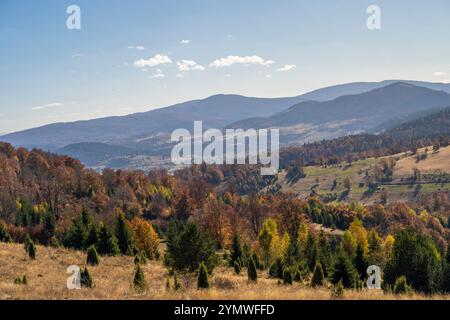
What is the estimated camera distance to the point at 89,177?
416 ft

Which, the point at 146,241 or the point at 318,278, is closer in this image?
the point at 318,278

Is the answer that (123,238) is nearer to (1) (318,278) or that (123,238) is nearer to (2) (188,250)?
(2) (188,250)

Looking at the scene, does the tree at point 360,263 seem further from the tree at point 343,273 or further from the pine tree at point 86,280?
the pine tree at point 86,280

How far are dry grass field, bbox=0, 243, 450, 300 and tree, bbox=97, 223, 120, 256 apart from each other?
123 inches

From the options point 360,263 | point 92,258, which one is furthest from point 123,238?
point 360,263

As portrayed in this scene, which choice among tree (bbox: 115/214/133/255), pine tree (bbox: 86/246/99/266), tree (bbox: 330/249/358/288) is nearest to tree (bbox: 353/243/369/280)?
tree (bbox: 330/249/358/288)

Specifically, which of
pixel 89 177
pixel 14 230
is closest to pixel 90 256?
pixel 14 230

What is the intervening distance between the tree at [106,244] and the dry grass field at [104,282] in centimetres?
312

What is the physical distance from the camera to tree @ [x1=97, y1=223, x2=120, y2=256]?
4972cm

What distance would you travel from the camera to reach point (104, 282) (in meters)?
30.6

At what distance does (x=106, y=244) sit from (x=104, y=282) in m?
20.3

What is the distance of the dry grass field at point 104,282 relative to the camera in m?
20.3

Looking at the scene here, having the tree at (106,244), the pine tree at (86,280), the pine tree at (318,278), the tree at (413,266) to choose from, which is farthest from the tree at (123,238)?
the tree at (413,266)
